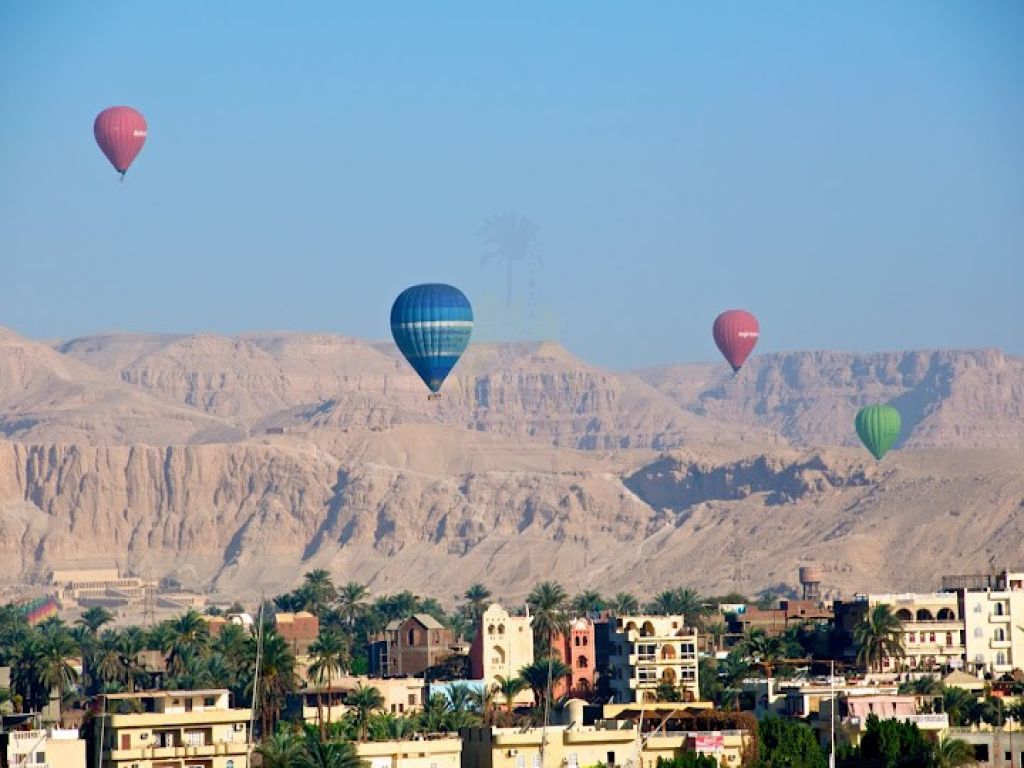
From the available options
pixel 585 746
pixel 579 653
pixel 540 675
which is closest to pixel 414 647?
pixel 579 653

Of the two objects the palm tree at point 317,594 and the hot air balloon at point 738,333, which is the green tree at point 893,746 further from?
the hot air balloon at point 738,333

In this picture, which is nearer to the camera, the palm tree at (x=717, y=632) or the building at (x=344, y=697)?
the building at (x=344, y=697)

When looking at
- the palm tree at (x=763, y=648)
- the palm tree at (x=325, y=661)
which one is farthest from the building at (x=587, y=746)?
the palm tree at (x=763, y=648)

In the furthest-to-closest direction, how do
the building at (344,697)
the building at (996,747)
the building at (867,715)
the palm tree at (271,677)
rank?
the building at (344,697)
the palm tree at (271,677)
the building at (867,715)
the building at (996,747)

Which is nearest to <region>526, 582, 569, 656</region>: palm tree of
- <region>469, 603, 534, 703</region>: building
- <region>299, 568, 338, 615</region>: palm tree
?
<region>469, 603, 534, 703</region>: building

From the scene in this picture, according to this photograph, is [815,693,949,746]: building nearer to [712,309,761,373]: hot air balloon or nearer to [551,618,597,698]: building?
[551,618,597,698]: building

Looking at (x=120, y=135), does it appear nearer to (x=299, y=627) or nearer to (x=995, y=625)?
(x=299, y=627)
